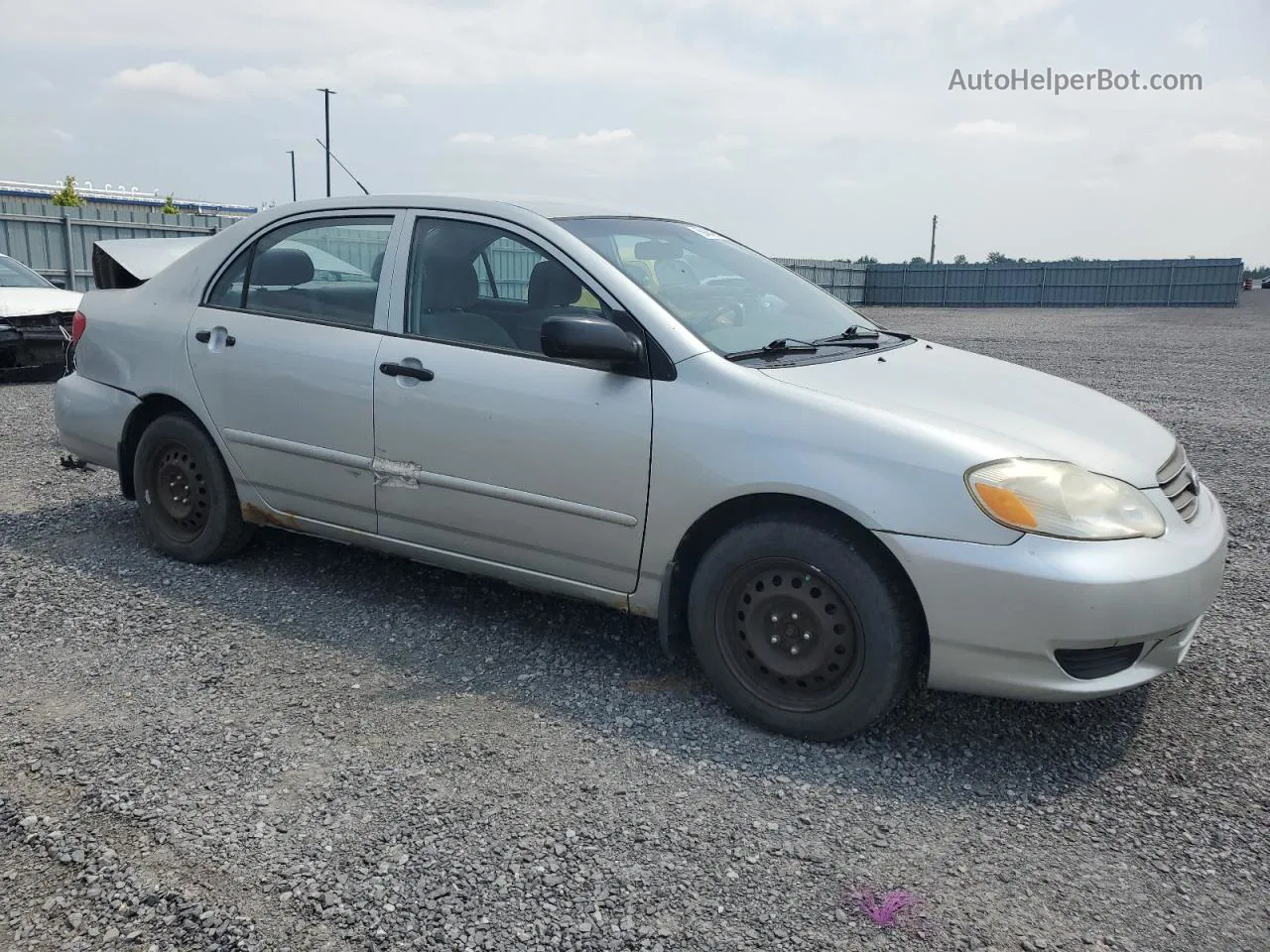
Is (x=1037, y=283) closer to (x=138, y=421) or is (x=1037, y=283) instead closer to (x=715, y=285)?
(x=715, y=285)

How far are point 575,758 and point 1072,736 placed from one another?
5.06 feet

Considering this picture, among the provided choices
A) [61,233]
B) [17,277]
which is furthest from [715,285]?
[61,233]

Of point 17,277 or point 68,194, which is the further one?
point 68,194

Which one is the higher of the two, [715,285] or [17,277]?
[715,285]

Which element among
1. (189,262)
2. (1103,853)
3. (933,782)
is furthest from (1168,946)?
(189,262)

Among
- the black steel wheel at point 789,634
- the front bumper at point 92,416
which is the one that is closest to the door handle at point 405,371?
the black steel wheel at point 789,634

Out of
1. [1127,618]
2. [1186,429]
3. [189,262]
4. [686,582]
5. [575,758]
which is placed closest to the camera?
[1127,618]

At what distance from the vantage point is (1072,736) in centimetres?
320

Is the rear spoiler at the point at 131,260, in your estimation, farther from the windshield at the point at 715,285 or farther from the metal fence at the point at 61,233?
the metal fence at the point at 61,233

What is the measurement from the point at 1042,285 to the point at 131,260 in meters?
38.6

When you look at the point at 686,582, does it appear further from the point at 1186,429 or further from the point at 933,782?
the point at 1186,429

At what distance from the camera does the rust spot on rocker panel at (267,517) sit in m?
4.29

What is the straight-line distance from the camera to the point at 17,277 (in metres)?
10.7

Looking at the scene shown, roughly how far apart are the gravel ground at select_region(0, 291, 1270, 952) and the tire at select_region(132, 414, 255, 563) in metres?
0.22
